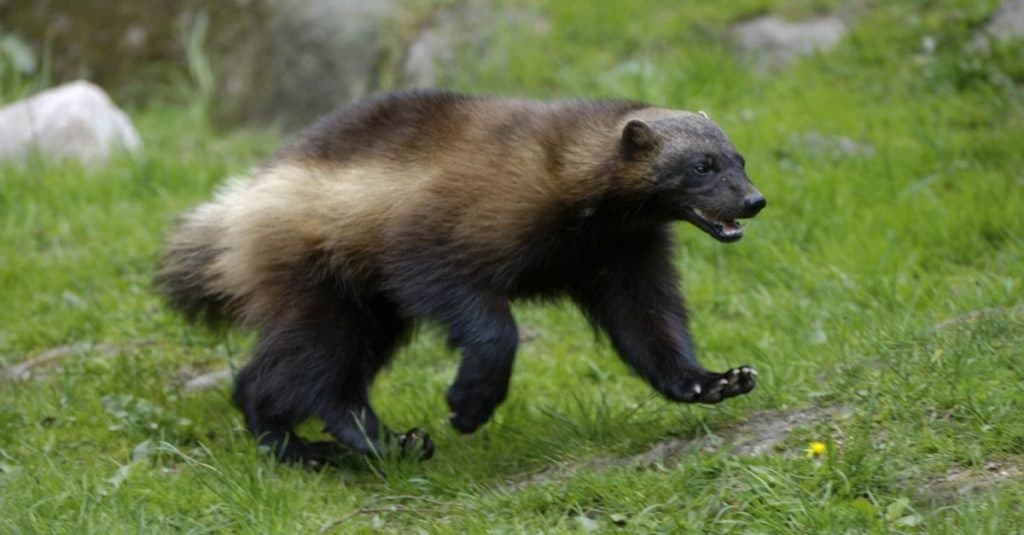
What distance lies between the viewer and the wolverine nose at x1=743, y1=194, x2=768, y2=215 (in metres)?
4.53

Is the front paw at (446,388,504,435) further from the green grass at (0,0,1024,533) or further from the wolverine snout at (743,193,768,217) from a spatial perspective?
the wolverine snout at (743,193,768,217)

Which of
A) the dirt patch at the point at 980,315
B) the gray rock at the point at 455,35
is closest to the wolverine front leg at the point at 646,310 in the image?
the dirt patch at the point at 980,315

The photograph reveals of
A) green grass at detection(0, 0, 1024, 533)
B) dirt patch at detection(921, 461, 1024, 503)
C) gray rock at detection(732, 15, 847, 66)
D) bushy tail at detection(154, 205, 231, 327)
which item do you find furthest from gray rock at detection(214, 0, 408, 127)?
dirt patch at detection(921, 461, 1024, 503)

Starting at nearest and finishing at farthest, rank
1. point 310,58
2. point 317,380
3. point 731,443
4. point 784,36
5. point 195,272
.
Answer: point 731,443 → point 317,380 → point 195,272 → point 784,36 → point 310,58

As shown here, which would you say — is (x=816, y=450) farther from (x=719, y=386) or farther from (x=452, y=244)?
(x=452, y=244)

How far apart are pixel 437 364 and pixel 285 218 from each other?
1335 millimetres

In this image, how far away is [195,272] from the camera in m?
5.48

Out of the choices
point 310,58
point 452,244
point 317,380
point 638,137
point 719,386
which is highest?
point 638,137

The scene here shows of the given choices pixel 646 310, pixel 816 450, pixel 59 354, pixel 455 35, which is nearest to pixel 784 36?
pixel 455 35

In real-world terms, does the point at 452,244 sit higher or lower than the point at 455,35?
higher

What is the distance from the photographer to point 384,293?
5.14 meters

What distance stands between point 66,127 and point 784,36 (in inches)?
171

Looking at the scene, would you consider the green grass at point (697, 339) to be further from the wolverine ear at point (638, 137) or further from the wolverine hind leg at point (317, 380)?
the wolverine ear at point (638, 137)

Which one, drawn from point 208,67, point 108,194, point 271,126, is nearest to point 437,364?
point 108,194
